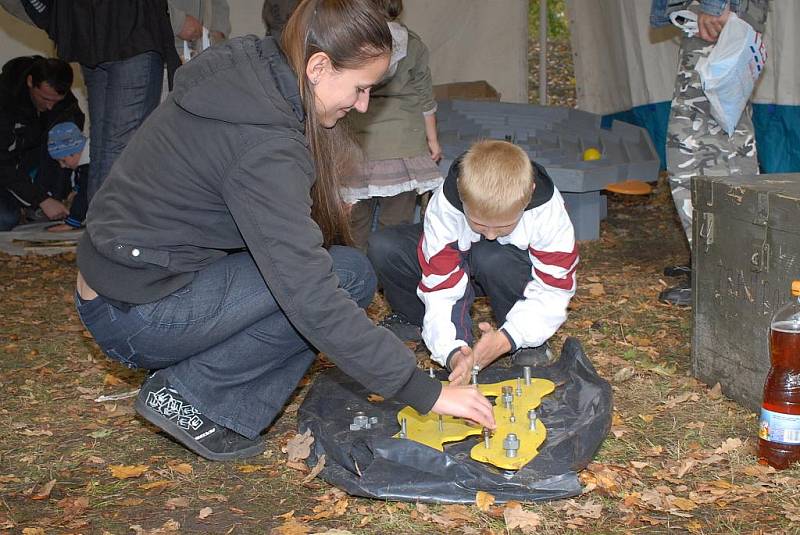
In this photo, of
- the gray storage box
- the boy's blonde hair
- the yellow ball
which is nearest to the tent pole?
the yellow ball

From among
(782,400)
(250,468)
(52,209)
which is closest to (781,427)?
(782,400)

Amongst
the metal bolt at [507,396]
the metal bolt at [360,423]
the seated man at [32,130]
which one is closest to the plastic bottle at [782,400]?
the metal bolt at [507,396]

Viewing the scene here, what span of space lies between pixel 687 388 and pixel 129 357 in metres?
1.79

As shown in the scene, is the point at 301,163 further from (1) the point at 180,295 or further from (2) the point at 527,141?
(2) the point at 527,141

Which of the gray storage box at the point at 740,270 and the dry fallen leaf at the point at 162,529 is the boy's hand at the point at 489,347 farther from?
the dry fallen leaf at the point at 162,529

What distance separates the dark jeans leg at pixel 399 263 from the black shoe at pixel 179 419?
114 cm

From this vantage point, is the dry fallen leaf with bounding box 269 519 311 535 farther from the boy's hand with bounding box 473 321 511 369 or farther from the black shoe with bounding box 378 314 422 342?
the black shoe with bounding box 378 314 422 342

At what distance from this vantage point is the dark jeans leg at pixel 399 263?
3.56m

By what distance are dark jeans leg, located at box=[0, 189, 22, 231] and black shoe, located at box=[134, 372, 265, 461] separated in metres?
4.26

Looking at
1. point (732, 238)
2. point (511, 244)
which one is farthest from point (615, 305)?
point (732, 238)

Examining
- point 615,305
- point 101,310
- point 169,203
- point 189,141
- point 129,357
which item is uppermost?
point 189,141

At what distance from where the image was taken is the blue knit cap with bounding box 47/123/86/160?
6.53 meters

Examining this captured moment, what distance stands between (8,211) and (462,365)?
14.9 feet

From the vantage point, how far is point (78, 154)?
662cm
